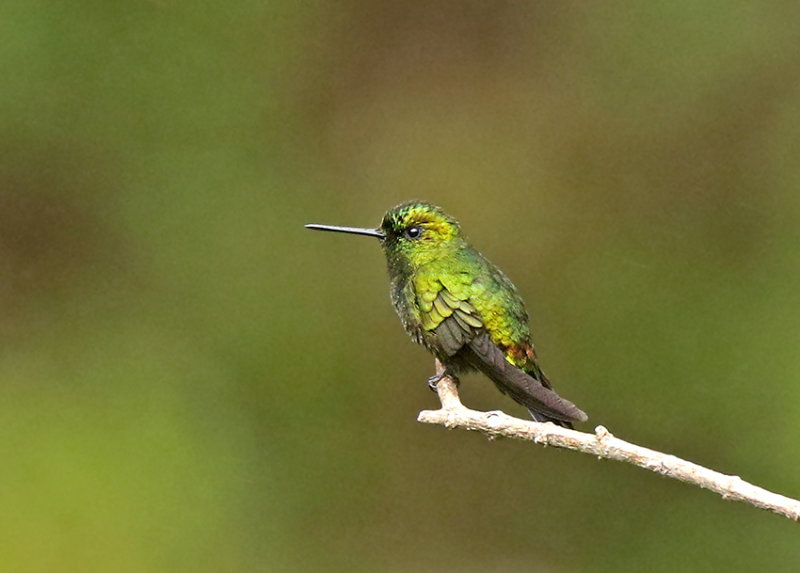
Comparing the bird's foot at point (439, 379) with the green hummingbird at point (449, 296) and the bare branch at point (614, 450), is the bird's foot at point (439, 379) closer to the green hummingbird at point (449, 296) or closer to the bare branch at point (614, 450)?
the green hummingbird at point (449, 296)

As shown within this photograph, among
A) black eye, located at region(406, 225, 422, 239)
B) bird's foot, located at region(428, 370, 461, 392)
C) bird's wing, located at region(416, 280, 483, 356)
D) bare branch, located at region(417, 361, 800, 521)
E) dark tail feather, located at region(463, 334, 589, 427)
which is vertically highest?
black eye, located at region(406, 225, 422, 239)

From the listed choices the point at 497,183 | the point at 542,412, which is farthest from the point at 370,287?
the point at 542,412

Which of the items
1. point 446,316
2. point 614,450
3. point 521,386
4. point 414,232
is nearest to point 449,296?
point 446,316

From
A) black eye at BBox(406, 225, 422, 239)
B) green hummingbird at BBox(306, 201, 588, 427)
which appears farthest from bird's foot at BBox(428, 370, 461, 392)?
black eye at BBox(406, 225, 422, 239)

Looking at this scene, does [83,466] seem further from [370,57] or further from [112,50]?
[370,57]

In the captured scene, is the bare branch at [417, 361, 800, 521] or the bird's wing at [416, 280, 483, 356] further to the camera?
the bird's wing at [416, 280, 483, 356]

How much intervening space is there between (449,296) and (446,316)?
5 cm

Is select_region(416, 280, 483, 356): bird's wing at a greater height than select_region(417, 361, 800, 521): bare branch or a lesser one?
greater

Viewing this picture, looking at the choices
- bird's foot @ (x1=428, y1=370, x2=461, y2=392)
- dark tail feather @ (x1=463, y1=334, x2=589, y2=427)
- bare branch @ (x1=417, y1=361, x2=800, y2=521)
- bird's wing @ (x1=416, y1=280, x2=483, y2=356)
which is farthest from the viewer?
bird's foot @ (x1=428, y1=370, x2=461, y2=392)

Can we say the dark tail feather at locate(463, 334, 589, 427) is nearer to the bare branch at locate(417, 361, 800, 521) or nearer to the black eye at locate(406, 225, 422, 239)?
the bare branch at locate(417, 361, 800, 521)

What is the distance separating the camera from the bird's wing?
251cm

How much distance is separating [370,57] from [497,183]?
89 centimetres

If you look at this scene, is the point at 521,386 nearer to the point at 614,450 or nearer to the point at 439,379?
the point at 614,450

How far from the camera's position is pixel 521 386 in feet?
7.19
